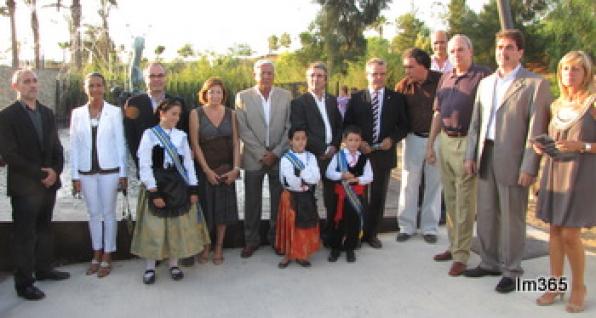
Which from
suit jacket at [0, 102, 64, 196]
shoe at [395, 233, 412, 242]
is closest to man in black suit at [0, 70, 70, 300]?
suit jacket at [0, 102, 64, 196]

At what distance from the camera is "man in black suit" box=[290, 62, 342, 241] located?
4543mm

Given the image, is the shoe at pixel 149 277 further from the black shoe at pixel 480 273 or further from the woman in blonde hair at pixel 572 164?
the woman in blonde hair at pixel 572 164

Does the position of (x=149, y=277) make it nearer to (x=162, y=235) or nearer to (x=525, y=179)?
(x=162, y=235)

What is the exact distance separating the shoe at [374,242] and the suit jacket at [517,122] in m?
1.42

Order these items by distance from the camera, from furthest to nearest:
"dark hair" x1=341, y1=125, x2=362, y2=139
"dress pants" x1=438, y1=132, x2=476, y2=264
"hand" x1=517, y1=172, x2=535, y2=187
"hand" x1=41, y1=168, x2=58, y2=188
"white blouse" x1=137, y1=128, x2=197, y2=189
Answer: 1. "dark hair" x1=341, y1=125, x2=362, y2=139
2. "dress pants" x1=438, y1=132, x2=476, y2=264
3. "white blouse" x1=137, y1=128, x2=197, y2=189
4. "hand" x1=41, y1=168, x2=58, y2=188
5. "hand" x1=517, y1=172, x2=535, y2=187

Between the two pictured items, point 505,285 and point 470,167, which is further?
point 470,167

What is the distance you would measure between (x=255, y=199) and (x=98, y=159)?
1355mm

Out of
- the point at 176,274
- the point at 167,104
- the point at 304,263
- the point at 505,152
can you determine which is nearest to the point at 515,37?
the point at 505,152

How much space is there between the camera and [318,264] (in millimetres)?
4359

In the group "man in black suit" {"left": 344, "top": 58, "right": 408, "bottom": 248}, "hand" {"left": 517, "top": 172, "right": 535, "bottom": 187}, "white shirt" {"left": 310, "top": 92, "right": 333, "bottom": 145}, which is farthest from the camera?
"man in black suit" {"left": 344, "top": 58, "right": 408, "bottom": 248}

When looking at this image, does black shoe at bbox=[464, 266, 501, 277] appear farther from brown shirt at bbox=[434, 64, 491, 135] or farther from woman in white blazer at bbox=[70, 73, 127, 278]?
woman in white blazer at bbox=[70, 73, 127, 278]

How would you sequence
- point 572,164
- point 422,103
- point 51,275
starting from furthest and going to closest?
point 422,103
point 51,275
point 572,164

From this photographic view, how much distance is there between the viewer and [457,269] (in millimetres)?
4082

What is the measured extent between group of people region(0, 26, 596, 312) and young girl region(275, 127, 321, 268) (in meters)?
0.01
